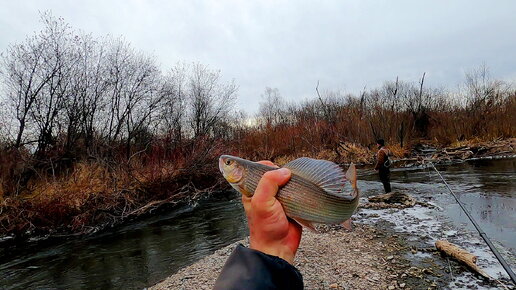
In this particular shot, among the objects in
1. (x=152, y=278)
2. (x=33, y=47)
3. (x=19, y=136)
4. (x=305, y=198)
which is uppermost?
(x=33, y=47)

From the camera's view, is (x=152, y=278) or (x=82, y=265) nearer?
(x=152, y=278)

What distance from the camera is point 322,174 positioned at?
1.74m

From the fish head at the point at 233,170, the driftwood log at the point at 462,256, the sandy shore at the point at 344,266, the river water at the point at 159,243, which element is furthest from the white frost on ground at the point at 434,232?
the fish head at the point at 233,170

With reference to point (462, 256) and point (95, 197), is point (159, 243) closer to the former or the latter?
point (95, 197)

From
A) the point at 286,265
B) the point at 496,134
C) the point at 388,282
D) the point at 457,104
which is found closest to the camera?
the point at 286,265

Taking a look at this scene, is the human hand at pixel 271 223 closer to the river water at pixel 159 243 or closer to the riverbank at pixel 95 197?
the river water at pixel 159 243

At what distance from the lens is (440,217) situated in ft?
29.5

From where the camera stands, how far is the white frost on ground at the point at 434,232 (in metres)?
5.19

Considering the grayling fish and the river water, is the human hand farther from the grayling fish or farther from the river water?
the river water

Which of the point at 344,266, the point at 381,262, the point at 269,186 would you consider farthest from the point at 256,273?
the point at 381,262

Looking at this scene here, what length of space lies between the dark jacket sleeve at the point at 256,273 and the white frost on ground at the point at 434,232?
487cm

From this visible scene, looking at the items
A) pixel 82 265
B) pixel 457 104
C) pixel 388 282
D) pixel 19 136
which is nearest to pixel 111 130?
pixel 19 136

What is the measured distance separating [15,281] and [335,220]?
854 cm

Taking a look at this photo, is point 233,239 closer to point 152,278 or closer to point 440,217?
point 152,278
